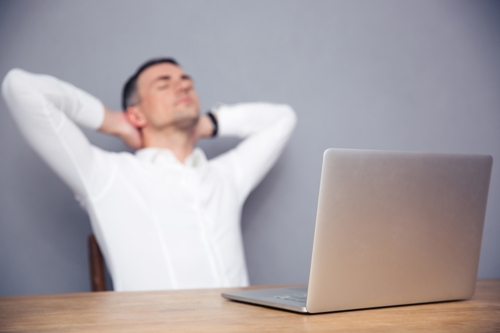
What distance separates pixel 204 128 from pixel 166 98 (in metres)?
0.24

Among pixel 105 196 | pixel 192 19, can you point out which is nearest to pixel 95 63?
pixel 192 19

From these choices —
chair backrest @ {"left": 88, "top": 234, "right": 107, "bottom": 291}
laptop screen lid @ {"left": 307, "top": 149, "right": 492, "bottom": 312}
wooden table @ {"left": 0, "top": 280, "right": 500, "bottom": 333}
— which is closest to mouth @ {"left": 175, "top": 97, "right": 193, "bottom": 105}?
chair backrest @ {"left": 88, "top": 234, "right": 107, "bottom": 291}

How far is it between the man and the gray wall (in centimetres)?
35

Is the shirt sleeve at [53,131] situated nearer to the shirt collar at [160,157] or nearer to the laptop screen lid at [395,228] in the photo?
the shirt collar at [160,157]

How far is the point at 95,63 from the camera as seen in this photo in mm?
2342

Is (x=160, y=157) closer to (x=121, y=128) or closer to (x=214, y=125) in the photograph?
(x=121, y=128)

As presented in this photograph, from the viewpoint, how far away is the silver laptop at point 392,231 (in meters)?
0.72

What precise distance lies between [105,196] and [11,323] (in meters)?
1.17

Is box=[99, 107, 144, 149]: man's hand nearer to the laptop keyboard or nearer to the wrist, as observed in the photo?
the wrist

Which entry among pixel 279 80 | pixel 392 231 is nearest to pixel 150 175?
pixel 279 80

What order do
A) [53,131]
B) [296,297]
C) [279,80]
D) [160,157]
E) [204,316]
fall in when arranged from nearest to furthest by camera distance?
[204,316], [296,297], [53,131], [160,157], [279,80]

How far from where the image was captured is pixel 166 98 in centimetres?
207

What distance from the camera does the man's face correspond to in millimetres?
2059

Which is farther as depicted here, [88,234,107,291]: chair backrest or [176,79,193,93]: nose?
[176,79,193,93]: nose
